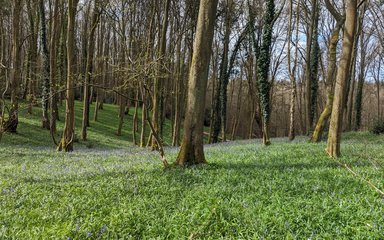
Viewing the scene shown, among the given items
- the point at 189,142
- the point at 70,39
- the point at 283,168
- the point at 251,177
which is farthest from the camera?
the point at 70,39

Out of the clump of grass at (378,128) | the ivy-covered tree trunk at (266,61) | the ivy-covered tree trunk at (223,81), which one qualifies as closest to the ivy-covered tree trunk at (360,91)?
the clump of grass at (378,128)

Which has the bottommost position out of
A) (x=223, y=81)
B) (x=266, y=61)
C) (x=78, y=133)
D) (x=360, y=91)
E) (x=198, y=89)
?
(x=78, y=133)

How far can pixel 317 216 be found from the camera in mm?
4441

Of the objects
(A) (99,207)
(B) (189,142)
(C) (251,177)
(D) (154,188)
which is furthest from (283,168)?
(A) (99,207)

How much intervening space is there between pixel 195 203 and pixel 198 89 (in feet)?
13.6

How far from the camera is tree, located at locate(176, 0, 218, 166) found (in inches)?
344

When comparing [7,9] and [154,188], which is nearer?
[154,188]

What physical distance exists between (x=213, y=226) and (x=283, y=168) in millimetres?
4012

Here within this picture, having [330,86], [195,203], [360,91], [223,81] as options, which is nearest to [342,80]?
[330,86]

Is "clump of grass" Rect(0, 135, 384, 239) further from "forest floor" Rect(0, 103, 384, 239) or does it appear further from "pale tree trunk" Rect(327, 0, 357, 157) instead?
"pale tree trunk" Rect(327, 0, 357, 157)

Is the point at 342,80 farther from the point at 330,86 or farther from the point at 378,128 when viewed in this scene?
the point at 378,128

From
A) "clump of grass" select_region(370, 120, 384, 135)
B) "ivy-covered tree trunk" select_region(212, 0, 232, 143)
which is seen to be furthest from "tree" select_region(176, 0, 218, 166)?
"clump of grass" select_region(370, 120, 384, 135)

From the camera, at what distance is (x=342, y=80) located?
10.2 metres

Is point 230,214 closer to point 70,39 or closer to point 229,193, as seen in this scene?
point 229,193
